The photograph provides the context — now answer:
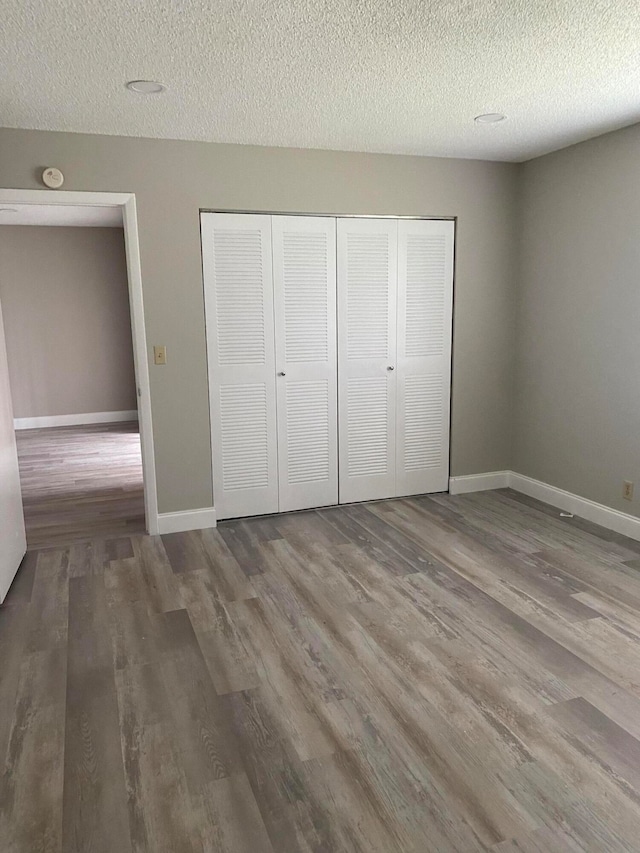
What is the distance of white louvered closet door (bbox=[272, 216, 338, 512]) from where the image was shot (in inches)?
162

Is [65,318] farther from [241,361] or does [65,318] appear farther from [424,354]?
[424,354]

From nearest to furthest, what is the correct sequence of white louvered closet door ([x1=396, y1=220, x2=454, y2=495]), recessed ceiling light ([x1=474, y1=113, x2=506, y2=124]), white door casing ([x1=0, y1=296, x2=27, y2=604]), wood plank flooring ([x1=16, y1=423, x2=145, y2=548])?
white door casing ([x1=0, y1=296, x2=27, y2=604]) < recessed ceiling light ([x1=474, y1=113, x2=506, y2=124]) < wood plank flooring ([x1=16, y1=423, x2=145, y2=548]) < white louvered closet door ([x1=396, y1=220, x2=454, y2=495])

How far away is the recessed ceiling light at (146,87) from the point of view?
108 inches

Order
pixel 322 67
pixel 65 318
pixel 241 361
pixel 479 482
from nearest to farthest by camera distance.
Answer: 1. pixel 322 67
2. pixel 241 361
3. pixel 479 482
4. pixel 65 318

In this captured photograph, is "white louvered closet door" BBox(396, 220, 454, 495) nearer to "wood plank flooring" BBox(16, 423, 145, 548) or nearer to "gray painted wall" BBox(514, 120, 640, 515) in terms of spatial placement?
"gray painted wall" BBox(514, 120, 640, 515)

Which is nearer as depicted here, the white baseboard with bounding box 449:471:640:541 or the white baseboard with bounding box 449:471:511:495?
the white baseboard with bounding box 449:471:640:541

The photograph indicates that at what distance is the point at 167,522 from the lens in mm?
4066

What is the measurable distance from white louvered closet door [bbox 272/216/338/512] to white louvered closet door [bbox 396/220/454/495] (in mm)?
522

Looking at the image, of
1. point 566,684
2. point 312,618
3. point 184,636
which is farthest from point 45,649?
point 566,684

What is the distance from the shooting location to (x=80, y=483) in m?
5.36

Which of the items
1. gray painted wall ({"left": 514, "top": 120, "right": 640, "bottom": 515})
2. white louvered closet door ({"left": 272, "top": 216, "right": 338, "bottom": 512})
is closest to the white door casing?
white louvered closet door ({"left": 272, "top": 216, "right": 338, "bottom": 512})

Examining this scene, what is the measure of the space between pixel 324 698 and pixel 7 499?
201 cm

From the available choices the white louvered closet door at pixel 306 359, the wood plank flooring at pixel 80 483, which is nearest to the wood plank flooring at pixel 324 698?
the wood plank flooring at pixel 80 483

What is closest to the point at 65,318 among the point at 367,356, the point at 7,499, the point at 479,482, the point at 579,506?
the point at 367,356
